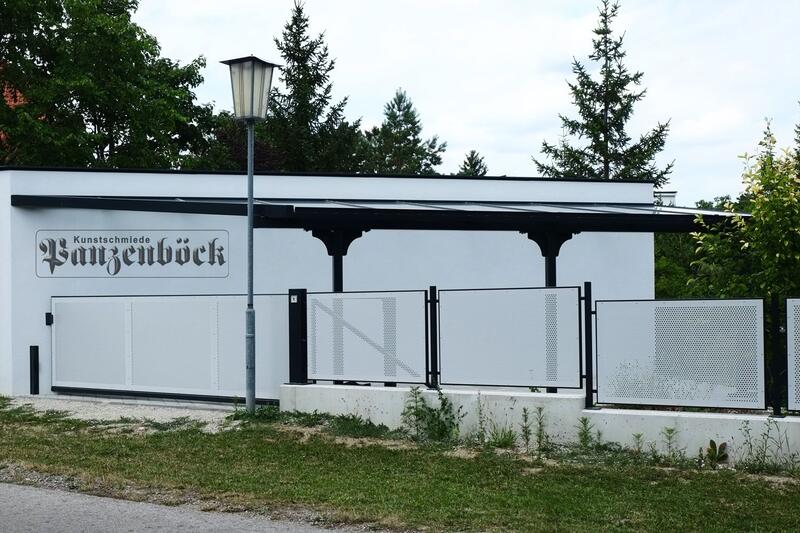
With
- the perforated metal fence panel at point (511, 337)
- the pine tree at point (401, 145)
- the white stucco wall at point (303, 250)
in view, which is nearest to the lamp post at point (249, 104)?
the perforated metal fence panel at point (511, 337)

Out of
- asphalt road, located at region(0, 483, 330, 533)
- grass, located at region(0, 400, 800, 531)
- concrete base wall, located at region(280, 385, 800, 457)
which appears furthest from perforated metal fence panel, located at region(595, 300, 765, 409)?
asphalt road, located at region(0, 483, 330, 533)

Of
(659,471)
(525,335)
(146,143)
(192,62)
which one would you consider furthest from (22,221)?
(192,62)

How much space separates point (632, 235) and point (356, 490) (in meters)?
17.3

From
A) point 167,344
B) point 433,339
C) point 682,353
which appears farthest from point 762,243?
point 167,344

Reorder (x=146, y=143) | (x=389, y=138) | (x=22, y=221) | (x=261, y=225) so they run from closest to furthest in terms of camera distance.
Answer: (x=261, y=225) → (x=22, y=221) → (x=146, y=143) → (x=389, y=138)

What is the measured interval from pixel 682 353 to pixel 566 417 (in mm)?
1473

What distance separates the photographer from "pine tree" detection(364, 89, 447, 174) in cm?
7844

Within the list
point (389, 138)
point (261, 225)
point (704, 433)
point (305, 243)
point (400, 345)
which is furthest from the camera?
point (389, 138)

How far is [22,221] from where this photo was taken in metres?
19.5

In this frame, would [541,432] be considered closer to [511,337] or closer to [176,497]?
[511,337]

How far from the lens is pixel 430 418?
13000 millimetres

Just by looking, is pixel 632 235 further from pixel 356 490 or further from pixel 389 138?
pixel 389 138

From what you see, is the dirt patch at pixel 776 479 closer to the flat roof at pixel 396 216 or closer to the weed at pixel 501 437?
the weed at pixel 501 437

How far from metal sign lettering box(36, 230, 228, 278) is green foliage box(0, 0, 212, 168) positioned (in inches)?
648
